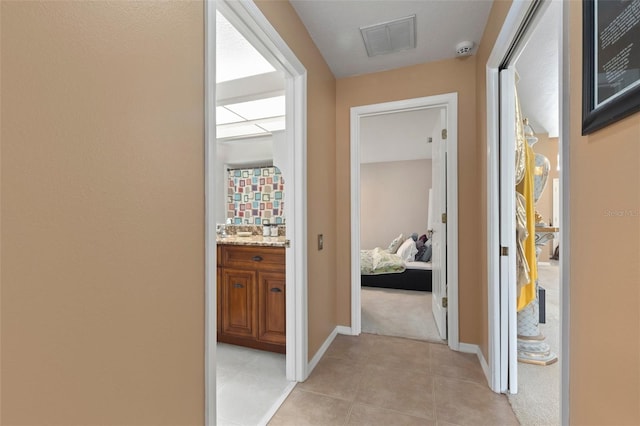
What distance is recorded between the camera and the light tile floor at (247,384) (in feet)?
5.36

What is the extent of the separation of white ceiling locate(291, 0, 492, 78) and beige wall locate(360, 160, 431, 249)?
429 centimetres

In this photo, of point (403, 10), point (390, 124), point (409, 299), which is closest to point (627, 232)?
point (403, 10)

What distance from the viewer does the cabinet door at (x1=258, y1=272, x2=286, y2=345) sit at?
222cm

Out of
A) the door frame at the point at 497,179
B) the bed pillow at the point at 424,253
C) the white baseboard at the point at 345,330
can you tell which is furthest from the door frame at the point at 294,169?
the bed pillow at the point at 424,253

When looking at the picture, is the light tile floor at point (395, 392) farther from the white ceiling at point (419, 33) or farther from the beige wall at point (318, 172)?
the white ceiling at point (419, 33)

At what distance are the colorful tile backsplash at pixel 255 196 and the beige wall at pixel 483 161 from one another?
2.05 m

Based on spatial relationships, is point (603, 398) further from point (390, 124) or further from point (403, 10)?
point (390, 124)

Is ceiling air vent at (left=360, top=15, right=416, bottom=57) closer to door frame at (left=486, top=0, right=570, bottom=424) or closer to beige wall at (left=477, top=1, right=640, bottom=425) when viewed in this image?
door frame at (left=486, top=0, right=570, bottom=424)

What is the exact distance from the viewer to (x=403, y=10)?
1.86 meters

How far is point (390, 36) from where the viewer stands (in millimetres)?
2117

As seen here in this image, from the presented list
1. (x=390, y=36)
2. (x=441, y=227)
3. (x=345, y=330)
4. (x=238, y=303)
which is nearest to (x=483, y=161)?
(x=441, y=227)

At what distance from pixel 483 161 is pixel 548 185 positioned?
4.49 metres

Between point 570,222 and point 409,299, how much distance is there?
3.20m

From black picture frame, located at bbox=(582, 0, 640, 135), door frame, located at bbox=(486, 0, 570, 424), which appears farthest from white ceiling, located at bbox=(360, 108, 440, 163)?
black picture frame, located at bbox=(582, 0, 640, 135)
